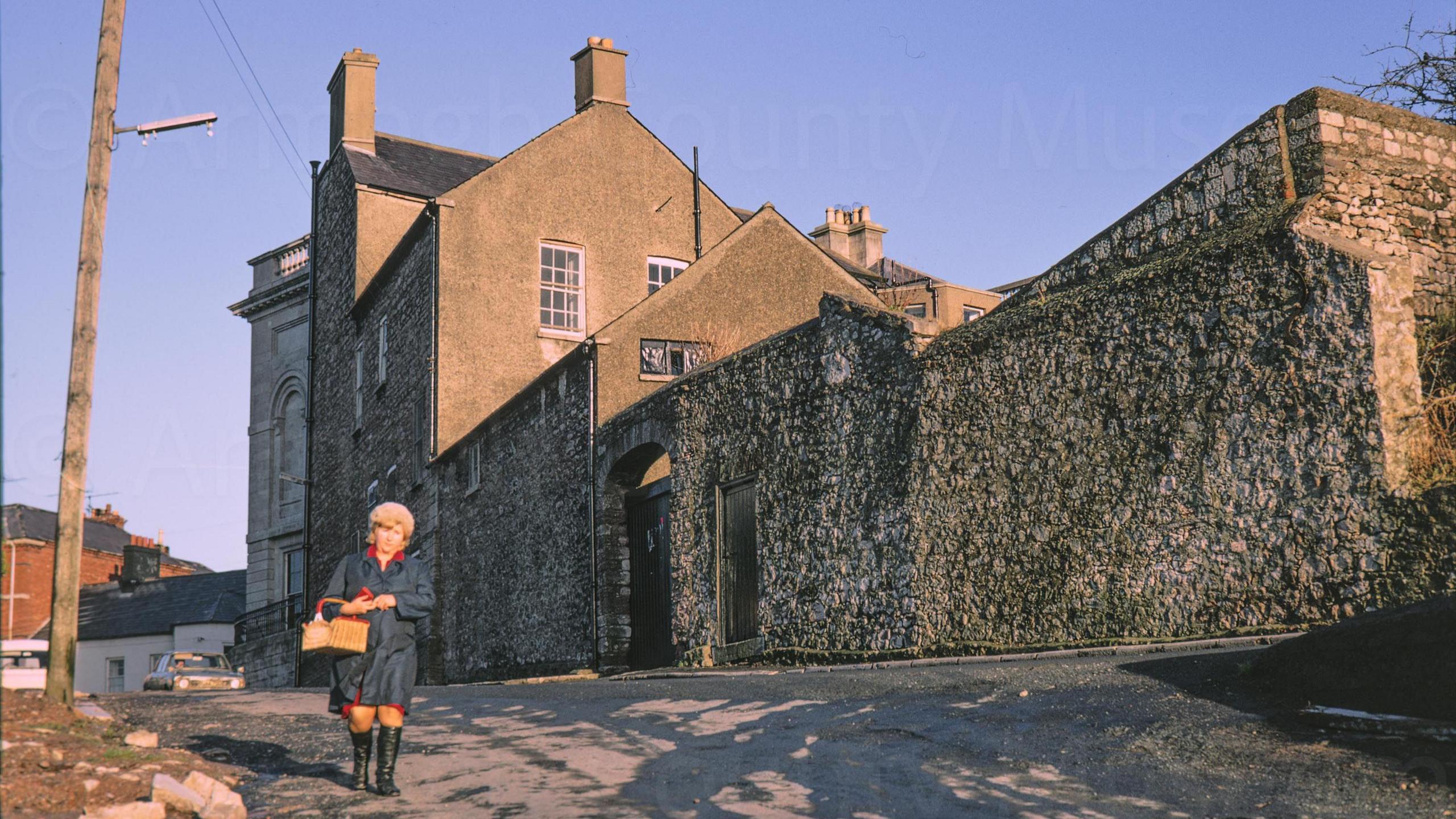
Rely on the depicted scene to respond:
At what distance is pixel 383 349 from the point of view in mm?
24203

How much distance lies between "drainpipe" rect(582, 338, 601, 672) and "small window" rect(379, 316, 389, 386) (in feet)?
27.8

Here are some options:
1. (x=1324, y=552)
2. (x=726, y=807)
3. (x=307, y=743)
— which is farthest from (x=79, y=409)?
(x=1324, y=552)

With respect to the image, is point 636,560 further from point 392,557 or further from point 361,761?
point 361,761

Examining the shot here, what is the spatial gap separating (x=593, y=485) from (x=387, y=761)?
10.2 metres

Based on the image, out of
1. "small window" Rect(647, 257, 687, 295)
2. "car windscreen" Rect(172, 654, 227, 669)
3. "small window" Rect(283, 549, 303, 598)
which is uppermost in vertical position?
"small window" Rect(647, 257, 687, 295)

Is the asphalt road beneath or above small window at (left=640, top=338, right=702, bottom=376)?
beneath

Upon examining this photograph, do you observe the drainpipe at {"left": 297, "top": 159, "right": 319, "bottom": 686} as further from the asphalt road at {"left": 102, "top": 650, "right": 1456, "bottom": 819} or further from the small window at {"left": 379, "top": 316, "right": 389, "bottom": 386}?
the asphalt road at {"left": 102, "top": 650, "right": 1456, "bottom": 819}

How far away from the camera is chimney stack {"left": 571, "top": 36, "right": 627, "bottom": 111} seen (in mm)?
22953

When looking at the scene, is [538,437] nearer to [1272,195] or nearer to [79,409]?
[79,409]

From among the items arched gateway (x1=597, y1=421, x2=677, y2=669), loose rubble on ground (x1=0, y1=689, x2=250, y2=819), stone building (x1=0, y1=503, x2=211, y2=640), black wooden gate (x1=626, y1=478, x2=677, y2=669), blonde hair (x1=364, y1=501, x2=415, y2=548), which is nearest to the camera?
loose rubble on ground (x1=0, y1=689, x2=250, y2=819)

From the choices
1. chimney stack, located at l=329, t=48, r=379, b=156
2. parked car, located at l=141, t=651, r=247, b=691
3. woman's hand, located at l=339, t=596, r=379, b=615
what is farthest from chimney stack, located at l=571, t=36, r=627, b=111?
woman's hand, located at l=339, t=596, r=379, b=615

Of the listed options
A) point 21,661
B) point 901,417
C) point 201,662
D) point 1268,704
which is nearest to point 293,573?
point 201,662

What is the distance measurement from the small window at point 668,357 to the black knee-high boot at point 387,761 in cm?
1118

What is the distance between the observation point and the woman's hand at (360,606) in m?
6.29
